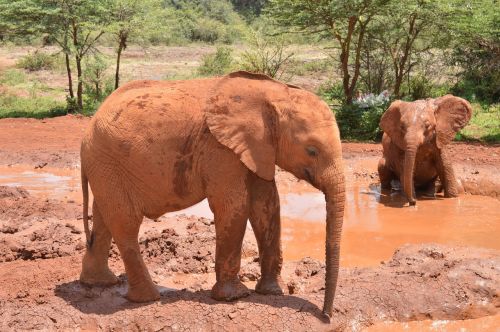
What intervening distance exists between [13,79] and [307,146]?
22.5 metres

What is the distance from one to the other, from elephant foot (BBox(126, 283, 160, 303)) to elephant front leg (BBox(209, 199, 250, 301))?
A: 1.79ft

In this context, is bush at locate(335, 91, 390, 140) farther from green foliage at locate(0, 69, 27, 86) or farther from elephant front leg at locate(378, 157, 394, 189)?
green foliage at locate(0, 69, 27, 86)

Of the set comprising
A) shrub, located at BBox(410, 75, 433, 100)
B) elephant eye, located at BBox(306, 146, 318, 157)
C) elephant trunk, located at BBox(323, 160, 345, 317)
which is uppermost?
elephant eye, located at BBox(306, 146, 318, 157)

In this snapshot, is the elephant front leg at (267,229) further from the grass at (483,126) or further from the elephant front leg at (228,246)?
the grass at (483,126)

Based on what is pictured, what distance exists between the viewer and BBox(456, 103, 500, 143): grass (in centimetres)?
1573

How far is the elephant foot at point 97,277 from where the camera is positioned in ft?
19.4

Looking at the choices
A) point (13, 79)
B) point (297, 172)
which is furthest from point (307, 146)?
point (13, 79)

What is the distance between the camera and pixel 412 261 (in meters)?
6.70

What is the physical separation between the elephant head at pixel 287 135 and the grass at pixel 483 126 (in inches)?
463

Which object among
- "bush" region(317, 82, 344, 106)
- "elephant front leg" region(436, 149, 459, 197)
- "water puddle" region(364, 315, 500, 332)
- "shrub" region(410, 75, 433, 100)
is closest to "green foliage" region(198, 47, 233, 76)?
"bush" region(317, 82, 344, 106)

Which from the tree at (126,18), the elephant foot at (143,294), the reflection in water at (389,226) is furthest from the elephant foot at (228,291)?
the tree at (126,18)

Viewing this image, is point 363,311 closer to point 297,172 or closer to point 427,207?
point 297,172

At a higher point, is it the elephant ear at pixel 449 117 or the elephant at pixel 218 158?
the elephant at pixel 218 158

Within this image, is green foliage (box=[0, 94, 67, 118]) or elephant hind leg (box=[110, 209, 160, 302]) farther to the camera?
green foliage (box=[0, 94, 67, 118])
